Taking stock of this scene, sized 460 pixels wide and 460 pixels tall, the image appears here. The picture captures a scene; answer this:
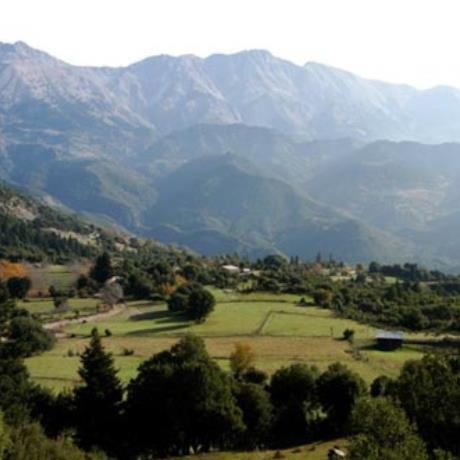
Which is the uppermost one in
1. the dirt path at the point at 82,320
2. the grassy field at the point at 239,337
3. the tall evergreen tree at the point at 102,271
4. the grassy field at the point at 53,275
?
the tall evergreen tree at the point at 102,271

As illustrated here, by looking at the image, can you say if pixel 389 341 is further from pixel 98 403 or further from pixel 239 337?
pixel 98 403

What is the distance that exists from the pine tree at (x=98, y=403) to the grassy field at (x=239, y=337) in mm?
12881

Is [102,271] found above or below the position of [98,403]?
above

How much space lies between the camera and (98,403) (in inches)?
2036

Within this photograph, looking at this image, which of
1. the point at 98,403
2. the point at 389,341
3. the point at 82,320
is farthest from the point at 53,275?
the point at 98,403

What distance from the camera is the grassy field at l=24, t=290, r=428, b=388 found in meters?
71.9

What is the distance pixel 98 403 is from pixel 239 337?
3619 centimetres

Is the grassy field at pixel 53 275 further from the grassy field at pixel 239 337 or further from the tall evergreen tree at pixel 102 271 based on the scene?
the grassy field at pixel 239 337

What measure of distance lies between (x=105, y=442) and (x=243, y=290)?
74.8 m

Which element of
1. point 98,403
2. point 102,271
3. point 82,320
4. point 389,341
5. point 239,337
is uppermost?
point 102,271

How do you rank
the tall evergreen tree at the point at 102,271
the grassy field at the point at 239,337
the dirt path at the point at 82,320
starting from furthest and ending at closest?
1. the tall evergreen tree at the point at 102,271
2. the dirt path at the point at 82,320
3. the grassy field at the point at 239,337

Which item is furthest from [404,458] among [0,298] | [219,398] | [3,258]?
[3,258]

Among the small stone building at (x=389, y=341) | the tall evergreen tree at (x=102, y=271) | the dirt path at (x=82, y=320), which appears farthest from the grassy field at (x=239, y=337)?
the tall evergreen tree at (x=102, y=271)

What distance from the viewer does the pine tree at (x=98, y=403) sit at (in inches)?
Result: 2028
